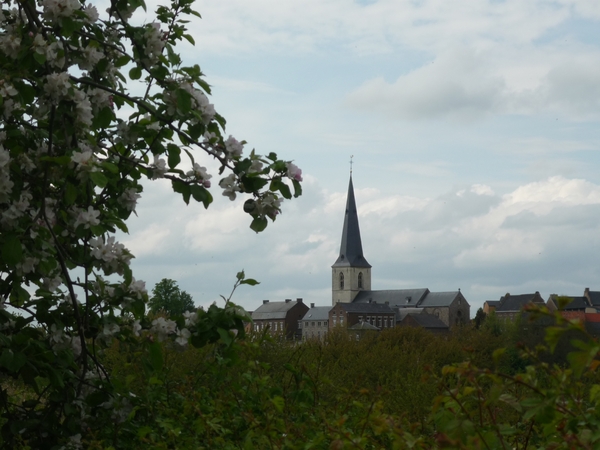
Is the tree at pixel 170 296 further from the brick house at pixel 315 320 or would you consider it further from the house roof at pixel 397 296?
the house roof at pixel 397 296

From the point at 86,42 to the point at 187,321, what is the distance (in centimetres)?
168

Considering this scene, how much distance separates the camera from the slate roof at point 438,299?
115 meters

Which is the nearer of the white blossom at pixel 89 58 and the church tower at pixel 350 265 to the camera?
the white blossom at pixel 89 58

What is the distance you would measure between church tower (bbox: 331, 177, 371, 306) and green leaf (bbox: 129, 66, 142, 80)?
106992 millimetres

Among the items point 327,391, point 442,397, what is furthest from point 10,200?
point 327,391

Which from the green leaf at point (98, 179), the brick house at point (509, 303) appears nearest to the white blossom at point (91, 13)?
the green leaf at point (98, 179)

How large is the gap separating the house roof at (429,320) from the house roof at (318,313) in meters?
13.2

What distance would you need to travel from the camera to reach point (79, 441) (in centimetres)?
405

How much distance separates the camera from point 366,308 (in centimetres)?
11281

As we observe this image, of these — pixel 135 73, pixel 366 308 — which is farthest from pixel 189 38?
pixel 366 308

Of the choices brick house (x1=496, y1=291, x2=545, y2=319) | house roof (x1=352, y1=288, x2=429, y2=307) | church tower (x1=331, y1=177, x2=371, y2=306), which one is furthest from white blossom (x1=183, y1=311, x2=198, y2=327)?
house roof (x1=352, y1=288, x2=429, y2=307)

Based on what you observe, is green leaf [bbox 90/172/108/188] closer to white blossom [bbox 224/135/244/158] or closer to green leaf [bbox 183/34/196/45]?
white blossom [bbox 224/135/244/158]

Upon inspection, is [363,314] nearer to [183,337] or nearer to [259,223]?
[259,223]

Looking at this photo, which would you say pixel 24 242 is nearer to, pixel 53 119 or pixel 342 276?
pixel 53 119
